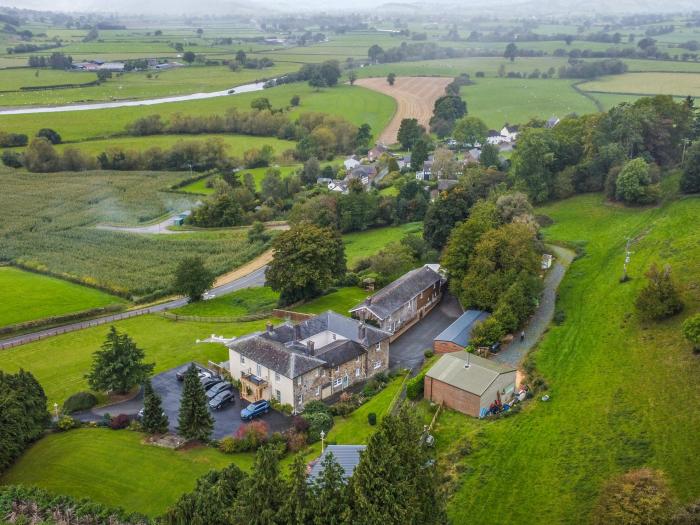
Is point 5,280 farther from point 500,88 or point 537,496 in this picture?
point 500,88

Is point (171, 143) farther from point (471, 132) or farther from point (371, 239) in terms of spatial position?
point (371, 239)

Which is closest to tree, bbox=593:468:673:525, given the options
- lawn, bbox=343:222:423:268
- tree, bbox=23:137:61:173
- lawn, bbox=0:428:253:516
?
lawn, bbox=0:428:253:516

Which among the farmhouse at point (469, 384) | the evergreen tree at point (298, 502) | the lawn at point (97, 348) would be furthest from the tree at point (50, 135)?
the evergreen tree at point (298, 502)

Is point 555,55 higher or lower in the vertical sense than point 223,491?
higher

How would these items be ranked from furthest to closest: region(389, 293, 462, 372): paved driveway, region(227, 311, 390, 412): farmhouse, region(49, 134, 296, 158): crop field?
region(49, 134, 296, 158): crop field, region(389, 293, 462, 372): paved driveway, region(227, 311, 390, 412): farmhouse

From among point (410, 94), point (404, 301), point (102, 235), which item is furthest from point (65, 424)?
point (410, 94)

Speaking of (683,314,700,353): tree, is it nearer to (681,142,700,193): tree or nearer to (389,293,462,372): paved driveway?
(389,293,462,372): paved driveway

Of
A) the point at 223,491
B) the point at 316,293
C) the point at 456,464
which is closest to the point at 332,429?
the point at 456,464
